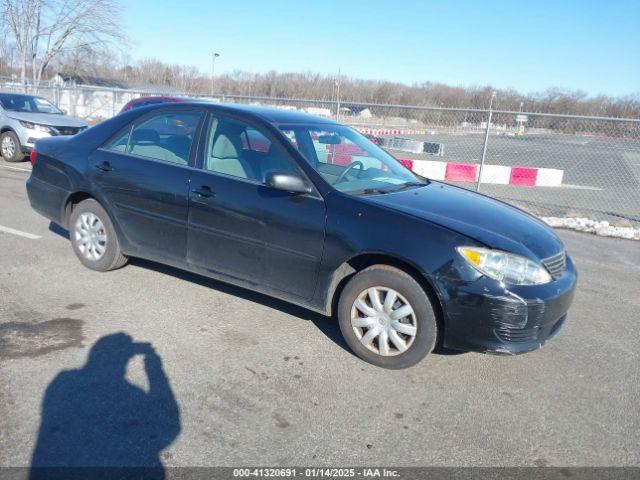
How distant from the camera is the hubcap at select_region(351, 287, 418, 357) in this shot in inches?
134

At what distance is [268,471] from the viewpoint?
2457mm

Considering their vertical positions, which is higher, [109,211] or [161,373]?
[109,211]

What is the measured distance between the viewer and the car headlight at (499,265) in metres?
3.22

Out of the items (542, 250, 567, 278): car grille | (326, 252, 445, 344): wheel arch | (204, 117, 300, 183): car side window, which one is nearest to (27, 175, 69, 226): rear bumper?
(204, 117, 300, 183): car side window

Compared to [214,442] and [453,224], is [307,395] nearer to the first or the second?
[214,442]

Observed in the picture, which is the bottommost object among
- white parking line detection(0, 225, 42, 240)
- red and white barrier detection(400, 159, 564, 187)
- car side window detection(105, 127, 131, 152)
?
white parking line detection(0, 225, 42, 240)

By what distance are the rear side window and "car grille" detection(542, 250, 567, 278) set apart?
2797 mm

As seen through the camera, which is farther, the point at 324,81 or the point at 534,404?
the point at 324,81

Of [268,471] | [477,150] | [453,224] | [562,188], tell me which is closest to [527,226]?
[453,224]

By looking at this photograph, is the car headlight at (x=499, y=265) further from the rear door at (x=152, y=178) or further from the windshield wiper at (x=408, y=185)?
the rear door at (x=152, y=178)

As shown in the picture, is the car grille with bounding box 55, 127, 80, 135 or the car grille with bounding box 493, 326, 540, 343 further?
the car grille with bounding box 55, 127, 80, 135

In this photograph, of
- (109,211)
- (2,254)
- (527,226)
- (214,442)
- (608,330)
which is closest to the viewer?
(214,442)

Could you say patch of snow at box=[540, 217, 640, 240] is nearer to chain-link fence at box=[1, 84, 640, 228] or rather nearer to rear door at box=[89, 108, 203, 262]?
chain-link fence at box=[1, 84, 640, 228]

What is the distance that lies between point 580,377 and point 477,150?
73.7ft
